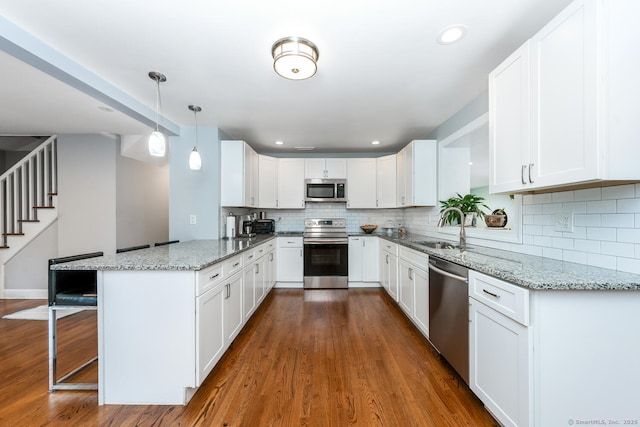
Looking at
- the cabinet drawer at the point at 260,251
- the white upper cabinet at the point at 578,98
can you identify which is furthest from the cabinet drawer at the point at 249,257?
the white upper cabinet at the point at 578,98

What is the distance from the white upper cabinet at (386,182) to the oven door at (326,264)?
3.23 ft

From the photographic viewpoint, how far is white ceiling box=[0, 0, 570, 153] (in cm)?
145

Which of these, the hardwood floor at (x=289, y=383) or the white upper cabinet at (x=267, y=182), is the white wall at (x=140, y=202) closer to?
the hardwood floor at (x=289, y=383)

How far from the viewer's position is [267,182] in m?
4.30

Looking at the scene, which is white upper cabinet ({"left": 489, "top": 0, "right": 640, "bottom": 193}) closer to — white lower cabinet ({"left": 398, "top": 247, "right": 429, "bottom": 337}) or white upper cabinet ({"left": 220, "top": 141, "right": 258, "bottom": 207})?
white lower cabinet ({"left": 398, "top": 247, "right": 429, "bottom": 337})

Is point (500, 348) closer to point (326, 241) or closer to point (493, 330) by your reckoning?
point (493, 330)

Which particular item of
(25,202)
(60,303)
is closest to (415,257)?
(60,303)

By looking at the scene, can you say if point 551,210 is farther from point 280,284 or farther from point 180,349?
point 280,284

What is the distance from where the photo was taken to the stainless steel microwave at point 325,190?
4.43 metres

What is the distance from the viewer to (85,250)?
12.0 feet

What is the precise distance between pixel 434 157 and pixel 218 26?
287cm

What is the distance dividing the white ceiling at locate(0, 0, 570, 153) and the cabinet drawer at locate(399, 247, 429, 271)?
4.99 feet

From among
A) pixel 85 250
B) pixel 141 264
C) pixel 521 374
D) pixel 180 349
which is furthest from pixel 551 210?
pixel 85 250

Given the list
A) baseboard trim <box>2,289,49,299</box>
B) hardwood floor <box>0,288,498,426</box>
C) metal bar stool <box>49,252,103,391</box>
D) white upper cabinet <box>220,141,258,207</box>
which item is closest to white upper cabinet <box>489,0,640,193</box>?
hardwood floor <box>0,288,498,426</box>
